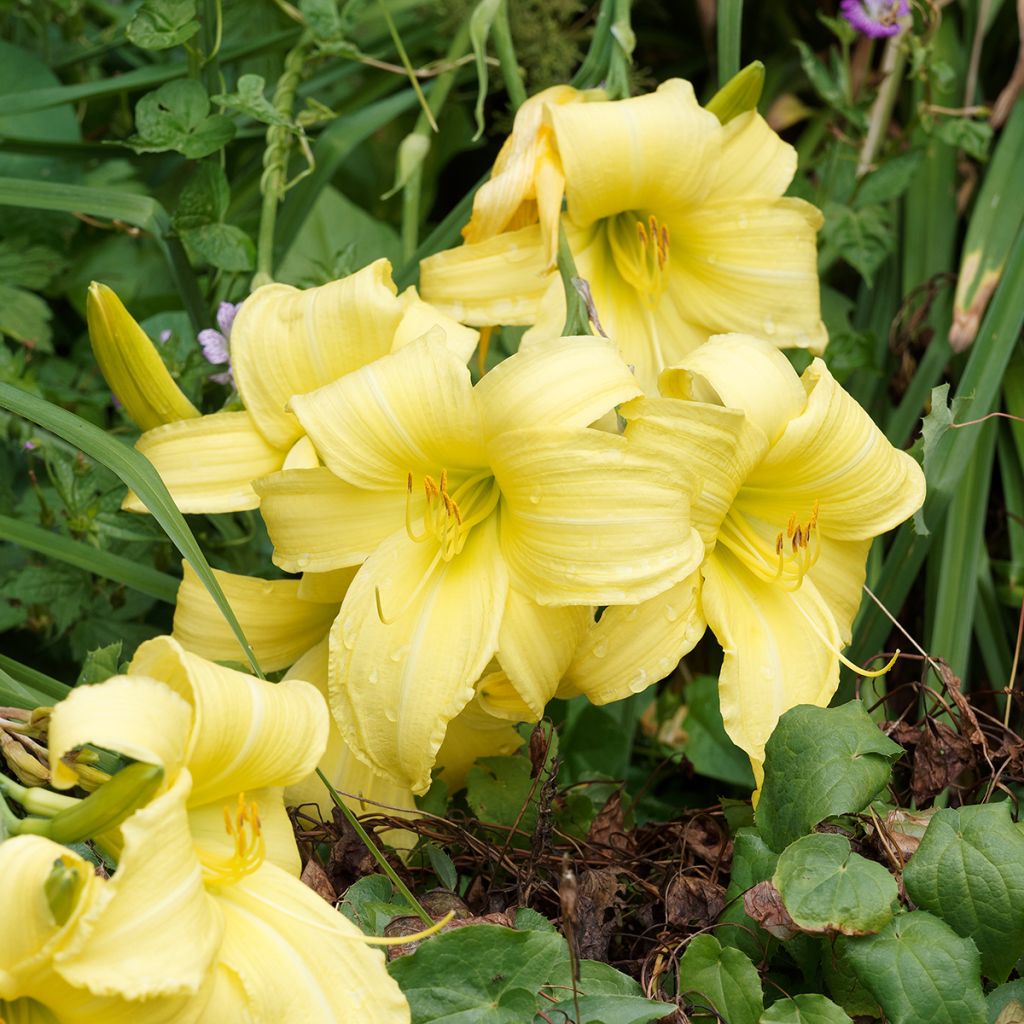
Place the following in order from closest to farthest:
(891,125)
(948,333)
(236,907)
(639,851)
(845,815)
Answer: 1. (236,907)
2. (845,815)
3. (639,851)
4. (948,333)
5. (891,125)

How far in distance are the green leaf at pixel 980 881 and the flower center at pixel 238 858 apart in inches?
17.6

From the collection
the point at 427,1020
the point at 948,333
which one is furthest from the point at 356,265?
the point at 427,1020

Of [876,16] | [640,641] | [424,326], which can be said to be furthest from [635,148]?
[876,16]

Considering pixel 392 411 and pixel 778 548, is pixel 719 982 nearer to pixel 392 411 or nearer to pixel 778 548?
pixel 778 548

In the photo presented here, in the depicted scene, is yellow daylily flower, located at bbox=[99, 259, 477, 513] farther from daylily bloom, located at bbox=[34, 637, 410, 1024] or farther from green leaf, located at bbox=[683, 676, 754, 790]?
green leaf, located at bbox=[683, 676, 754, 790]

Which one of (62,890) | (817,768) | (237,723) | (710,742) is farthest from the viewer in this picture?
(710,742)

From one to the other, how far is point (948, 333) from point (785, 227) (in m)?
0.39

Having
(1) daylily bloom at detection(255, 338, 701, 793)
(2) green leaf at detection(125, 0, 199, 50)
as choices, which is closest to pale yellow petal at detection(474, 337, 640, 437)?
(1) daylily bloom at detection(255, 338, 701, 793)

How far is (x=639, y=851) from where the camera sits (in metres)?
1.13

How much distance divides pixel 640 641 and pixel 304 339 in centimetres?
39

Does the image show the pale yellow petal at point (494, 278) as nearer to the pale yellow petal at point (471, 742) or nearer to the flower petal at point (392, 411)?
the flower petal at point (392, 411)

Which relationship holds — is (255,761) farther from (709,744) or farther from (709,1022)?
(709,744)

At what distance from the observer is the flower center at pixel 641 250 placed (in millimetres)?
1282

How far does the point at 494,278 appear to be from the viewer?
1.23m
